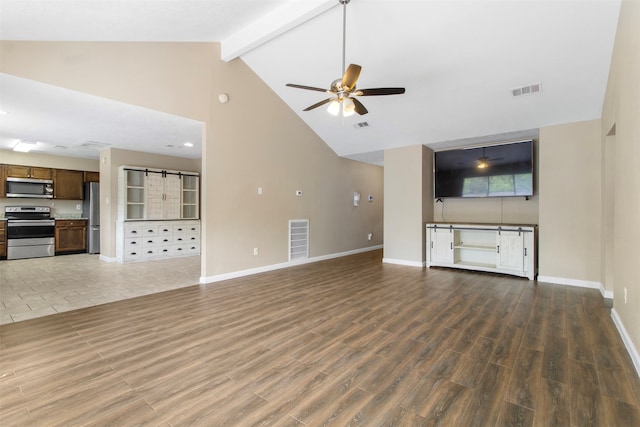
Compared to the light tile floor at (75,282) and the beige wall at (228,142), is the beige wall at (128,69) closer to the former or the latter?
the beige wall at (228,142)

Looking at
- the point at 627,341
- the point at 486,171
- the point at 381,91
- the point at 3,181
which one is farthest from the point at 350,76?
the point at 3,181

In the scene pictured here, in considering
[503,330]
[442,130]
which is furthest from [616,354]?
[442,130]

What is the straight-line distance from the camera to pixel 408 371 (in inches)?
84.6

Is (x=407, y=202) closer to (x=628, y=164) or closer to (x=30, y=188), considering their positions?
(x=628, y=164)

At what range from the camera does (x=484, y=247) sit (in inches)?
219

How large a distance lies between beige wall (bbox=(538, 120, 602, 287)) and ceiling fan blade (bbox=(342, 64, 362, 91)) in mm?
3645

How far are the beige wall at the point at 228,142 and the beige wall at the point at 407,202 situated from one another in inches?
55.3

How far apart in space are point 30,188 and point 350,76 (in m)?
8.42

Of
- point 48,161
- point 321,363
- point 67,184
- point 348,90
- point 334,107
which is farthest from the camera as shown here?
point 67,184

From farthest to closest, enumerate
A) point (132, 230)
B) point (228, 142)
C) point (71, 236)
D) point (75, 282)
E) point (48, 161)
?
1. point (71, 236)
2. point (48, 161)
3. point (132, 230)
4. point (228, 142)
5. point (75, 282)

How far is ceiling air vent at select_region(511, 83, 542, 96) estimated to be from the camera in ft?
13.2

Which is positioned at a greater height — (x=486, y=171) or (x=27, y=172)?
(x=27, y=172)

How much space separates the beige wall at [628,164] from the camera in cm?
225

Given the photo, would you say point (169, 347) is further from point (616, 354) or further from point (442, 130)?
point (442, 130)
